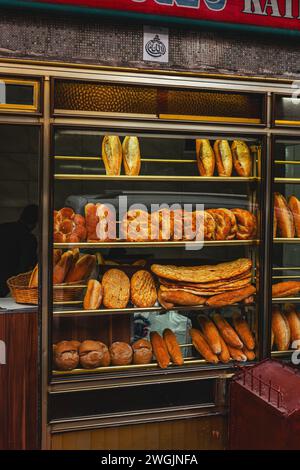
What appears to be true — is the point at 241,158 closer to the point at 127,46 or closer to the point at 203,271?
the point at 203,271

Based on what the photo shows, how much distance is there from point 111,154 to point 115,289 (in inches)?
31.8

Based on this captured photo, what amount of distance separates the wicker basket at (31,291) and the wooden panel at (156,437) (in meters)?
0.76

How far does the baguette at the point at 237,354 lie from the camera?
3.33m

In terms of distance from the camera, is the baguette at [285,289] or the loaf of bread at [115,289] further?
the baguette at [285,289]

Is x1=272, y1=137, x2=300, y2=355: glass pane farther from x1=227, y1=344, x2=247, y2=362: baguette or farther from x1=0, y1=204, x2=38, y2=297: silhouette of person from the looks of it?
x1=0, y1=204, x2=38, y2=297: silhouette of person

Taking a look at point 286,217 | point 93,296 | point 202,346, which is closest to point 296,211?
point 286,217

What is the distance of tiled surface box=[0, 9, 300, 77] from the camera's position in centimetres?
297

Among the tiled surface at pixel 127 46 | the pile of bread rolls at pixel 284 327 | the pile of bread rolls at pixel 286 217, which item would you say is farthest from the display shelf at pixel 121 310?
the tiled surface at pixel 127 46

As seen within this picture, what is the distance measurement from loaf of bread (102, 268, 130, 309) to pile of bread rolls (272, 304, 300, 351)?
38.8 inches

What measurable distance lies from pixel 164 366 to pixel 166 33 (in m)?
1.98

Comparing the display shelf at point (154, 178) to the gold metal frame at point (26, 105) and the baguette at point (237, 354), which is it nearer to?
the gold metal frame at point (26, 105)

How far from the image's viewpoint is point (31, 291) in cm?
300

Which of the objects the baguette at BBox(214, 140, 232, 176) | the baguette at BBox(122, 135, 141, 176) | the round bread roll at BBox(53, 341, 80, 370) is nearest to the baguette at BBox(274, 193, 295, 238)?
the baguette at BBox(214, 140, 232, 176)

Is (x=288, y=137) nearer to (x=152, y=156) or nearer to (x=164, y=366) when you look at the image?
(x=152, y=156)
